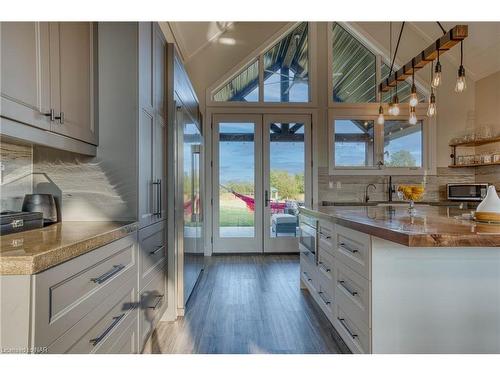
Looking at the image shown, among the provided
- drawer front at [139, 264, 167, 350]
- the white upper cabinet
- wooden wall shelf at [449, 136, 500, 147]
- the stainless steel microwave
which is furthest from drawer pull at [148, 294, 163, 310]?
wooden wall shelf at [449, 136, 500, 147]

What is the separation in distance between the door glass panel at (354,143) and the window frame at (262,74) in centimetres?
67

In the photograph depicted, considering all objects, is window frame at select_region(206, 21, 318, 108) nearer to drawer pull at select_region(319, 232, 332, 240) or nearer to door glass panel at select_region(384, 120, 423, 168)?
door glass panel at select_region(384, 120, 423, 168)

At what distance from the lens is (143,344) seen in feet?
6.03

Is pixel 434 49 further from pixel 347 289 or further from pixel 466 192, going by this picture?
pixel 466 192

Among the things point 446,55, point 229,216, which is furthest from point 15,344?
point 446,55

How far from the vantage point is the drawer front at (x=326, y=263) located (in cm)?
224

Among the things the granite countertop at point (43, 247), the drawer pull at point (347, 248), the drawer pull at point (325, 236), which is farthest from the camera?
the drawer pull at point (325, 236)

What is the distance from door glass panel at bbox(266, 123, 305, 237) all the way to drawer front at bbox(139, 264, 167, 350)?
2886 millimetres

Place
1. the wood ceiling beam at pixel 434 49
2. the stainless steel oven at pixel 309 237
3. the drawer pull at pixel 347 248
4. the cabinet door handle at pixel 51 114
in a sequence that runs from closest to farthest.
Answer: the cabinet door handle at pixel 51 114
the drawer pull at pixel 347 248
the wood ceiling beam at pixel 434 49
the stainless steel oven at pixel 309 237

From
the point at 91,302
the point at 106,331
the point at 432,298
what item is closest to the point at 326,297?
the point at 432,298

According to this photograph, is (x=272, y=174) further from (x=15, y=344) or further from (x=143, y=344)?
(x=15, y=344)

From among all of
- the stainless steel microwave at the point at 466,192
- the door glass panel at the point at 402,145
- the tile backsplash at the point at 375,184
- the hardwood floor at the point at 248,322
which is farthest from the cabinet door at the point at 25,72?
the stainless steel microwave at the point at 466,192

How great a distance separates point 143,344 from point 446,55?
6032 millimetres

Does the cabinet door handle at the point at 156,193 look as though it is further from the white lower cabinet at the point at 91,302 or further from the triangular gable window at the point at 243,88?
the triangular gable window at the point at 243,88
